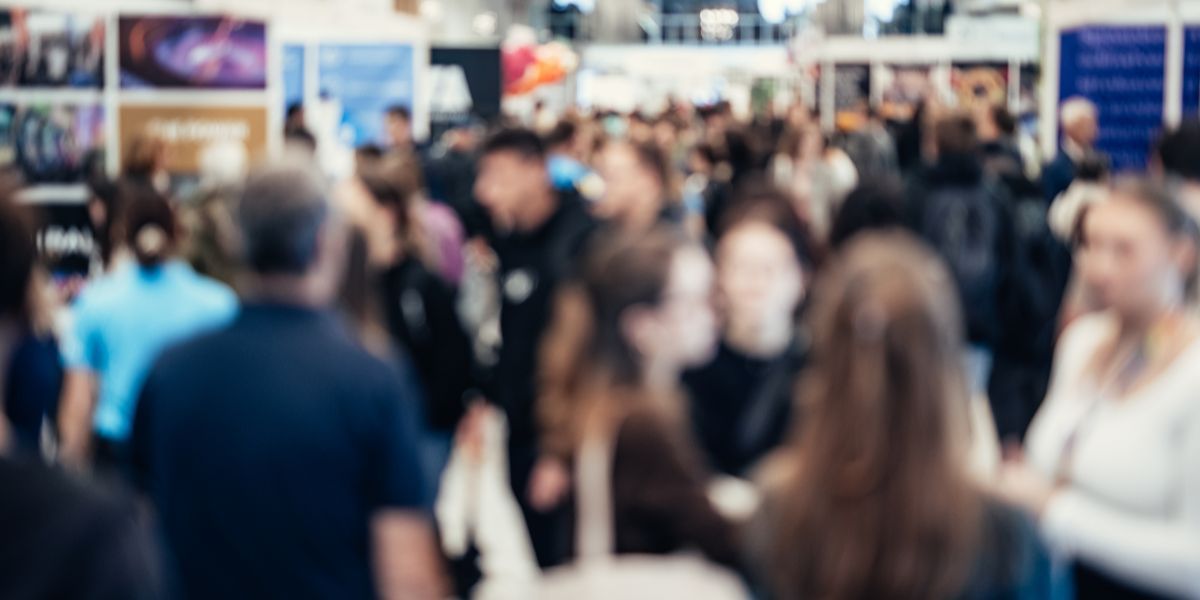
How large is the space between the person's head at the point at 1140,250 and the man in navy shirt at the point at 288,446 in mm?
1282

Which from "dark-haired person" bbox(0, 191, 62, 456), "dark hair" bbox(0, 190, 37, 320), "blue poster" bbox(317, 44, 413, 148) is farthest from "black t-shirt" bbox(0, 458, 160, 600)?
"blue poster" bbox(317, 44, 413, 148)

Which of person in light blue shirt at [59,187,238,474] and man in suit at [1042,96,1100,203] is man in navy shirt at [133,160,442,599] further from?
man in suit at [1042,96,1100,203]

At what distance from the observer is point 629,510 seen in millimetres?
2732

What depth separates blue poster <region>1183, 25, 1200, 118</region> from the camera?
9.80 m

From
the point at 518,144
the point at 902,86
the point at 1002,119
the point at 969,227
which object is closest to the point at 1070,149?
the point at 1002,119

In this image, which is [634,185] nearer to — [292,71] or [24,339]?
[24,339]

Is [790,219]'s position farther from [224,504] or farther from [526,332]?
[224,504]

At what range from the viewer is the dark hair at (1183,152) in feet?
17.0

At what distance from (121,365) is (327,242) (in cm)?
171

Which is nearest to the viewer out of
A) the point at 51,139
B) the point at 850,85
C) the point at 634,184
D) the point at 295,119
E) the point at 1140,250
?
the point at 1140,250

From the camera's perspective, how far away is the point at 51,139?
25.6 feet

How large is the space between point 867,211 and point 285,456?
297 cm

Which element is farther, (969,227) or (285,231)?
(969,227)

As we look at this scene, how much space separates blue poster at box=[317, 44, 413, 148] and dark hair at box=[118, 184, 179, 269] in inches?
324
